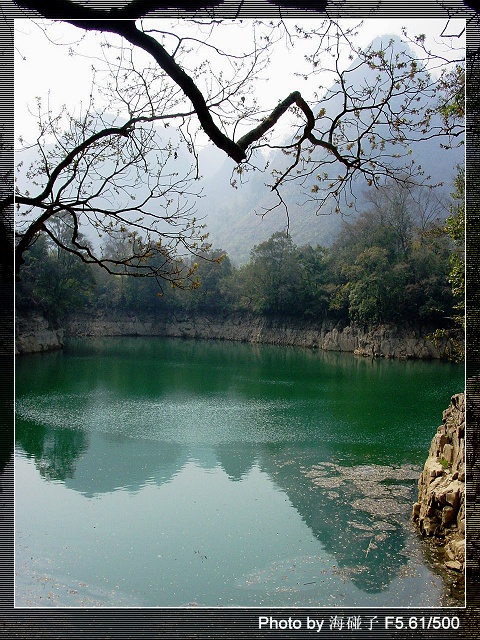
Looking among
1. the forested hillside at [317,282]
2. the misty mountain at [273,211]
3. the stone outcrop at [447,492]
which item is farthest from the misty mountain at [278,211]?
the stone outcrop at [447,492]

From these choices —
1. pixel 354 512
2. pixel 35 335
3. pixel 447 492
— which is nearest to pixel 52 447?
pixel 354 512

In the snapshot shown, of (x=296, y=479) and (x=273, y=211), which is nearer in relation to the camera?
(x=296, y=479)

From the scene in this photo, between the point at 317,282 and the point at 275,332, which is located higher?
the point at 317,282

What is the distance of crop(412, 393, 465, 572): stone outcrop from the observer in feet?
15.4

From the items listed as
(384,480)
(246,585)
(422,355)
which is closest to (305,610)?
(246,585)

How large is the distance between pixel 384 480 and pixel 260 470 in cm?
165

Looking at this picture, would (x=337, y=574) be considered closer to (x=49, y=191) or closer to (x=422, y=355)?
(x=49, y=191)

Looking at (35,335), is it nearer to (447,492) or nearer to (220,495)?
(220,495)

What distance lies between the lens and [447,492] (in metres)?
4.84

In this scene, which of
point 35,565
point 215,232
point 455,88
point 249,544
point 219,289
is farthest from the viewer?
point 215,232

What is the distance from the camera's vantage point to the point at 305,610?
2891 millimetres

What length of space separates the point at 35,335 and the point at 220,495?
54.9 feet

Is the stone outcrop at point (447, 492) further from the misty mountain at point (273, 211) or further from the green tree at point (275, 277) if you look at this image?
the misty mountain at point (273, 211)

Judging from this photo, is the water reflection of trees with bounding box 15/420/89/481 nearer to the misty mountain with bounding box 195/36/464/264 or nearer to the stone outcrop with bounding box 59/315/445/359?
the stone outcrop with bounding box 59/315/445/359
